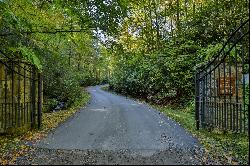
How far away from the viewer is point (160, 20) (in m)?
29.0

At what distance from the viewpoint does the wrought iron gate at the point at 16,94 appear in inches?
387

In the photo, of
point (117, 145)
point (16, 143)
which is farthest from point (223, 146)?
point (16, 143)

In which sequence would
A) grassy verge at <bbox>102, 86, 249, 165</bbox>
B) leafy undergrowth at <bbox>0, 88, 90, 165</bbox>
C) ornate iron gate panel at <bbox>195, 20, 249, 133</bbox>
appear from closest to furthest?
1. grassy verge at <bbox>102, 86, 249, 165</bbox>
2. leafy undergrowth at <bbox>0, 88, 90, 165</bbox>
3. ornate iron gate panel at <bbox>195, 20, 249, 133</bbox>

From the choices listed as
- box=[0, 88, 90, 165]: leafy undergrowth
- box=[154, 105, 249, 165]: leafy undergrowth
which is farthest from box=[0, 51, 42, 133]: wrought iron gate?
box=[154, 105, 249, 165]: leafy undergrowth

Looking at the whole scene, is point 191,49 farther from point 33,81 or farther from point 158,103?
point 33,81

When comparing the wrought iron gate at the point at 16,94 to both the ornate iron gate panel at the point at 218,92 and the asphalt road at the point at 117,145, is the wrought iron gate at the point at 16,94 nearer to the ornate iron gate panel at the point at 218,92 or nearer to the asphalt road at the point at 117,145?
the asphalt road at the point at 117,145

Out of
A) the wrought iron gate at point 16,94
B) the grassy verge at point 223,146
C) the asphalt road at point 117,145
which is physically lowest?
the asphalt road at point 117,145

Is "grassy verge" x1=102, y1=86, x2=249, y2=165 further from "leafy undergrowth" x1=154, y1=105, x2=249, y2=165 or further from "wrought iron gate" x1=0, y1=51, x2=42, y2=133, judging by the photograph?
"wrought iron gate" x1=0, y1=51, x2=42, y2=133

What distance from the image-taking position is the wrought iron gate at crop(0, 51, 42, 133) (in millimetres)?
9820

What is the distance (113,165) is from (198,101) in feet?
16.3

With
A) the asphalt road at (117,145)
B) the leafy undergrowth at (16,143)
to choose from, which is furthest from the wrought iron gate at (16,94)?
the asphalt road at (117,145)

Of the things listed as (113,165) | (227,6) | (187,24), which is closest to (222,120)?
(113,165)

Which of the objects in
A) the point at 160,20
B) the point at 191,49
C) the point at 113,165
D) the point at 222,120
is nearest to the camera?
the point at 113,165

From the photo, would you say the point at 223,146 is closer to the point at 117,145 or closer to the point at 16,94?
the point at 117,145
